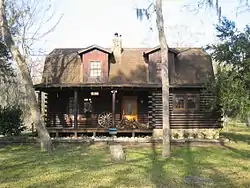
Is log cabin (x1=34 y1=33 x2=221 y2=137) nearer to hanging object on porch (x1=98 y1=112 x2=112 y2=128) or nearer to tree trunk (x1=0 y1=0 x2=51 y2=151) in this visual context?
hanging object on porch (x1=98 y1=112 x2=112 y2=128)

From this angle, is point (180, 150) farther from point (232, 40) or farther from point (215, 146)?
point (232, 40)

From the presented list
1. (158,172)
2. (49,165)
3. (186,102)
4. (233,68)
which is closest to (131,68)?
(186,102)

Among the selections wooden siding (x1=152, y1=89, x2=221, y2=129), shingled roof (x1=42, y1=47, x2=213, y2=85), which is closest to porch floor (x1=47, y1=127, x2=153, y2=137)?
wooden siding (x1=152, y1=89, x2=221, y2=129)

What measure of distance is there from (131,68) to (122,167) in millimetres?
11339

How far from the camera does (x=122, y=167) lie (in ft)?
32.7

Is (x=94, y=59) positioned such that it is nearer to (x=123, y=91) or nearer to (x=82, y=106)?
(x=123, y=91)

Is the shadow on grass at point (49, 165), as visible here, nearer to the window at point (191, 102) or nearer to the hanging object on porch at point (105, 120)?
the hanging object on porch at point (105, 120)

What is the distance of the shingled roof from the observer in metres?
19.8

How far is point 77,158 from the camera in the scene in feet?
39.2

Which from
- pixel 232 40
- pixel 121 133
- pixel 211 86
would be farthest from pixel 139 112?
pixel 232 40

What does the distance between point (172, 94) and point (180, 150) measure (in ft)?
17.6

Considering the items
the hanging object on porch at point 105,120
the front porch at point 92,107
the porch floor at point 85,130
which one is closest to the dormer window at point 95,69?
the front porch at point 92,107

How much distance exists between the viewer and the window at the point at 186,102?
756 inches

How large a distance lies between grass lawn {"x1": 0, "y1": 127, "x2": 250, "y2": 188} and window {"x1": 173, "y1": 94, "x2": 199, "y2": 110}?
440 cm
